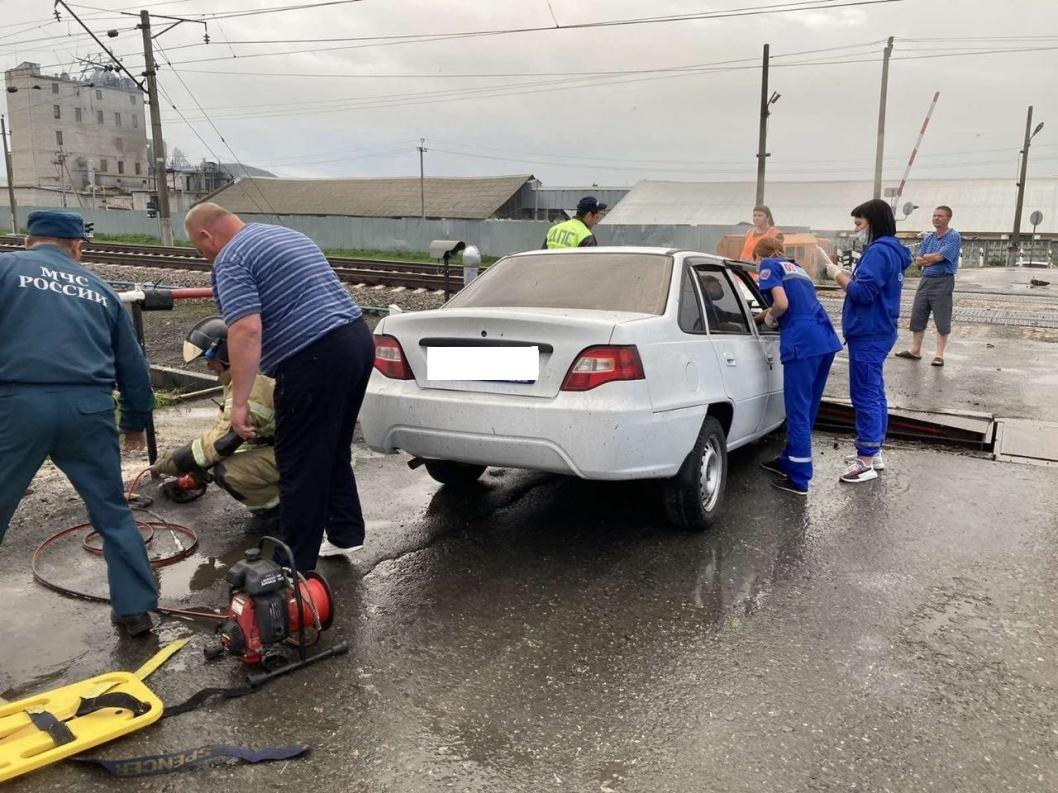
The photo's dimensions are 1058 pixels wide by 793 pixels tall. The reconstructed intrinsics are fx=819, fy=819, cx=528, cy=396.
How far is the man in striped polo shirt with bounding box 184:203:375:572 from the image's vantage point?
3.30m

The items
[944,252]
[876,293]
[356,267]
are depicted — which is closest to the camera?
[876,293]

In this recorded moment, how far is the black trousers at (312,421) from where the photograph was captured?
3379mm

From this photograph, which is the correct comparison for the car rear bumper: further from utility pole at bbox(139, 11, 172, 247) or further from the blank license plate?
utility pole at bbox(139, 11, 172, 247)

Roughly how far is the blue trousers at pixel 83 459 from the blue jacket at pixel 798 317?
380 cm

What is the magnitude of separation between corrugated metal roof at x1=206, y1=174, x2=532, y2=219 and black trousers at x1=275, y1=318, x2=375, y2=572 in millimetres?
46553

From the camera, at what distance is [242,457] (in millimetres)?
4434

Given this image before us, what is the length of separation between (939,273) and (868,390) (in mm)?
5190

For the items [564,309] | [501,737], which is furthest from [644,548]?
[501,737]

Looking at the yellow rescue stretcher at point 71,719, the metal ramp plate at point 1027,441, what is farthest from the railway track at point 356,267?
the yellow rescue stretcher at point 71,719

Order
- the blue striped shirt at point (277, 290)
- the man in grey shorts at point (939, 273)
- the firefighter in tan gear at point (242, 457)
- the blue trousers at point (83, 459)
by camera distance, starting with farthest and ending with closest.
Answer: the man in grey shorts at point (939, 273), the firefighter in tan gear at point (242, 457), the blue striped shirt at point (277, 290), the blue trousers at point (83, 459)

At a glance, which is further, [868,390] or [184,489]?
[868,390]

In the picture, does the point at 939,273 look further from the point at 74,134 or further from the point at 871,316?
the point at 74,134

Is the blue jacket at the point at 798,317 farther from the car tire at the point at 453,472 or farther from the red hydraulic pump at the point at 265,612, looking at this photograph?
the red hydraulic pump at the point at 265,612

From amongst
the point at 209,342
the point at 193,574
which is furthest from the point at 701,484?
the point at 209,342
